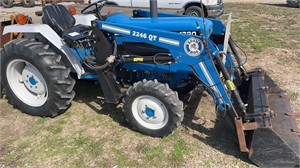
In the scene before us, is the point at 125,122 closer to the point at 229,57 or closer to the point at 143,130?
the point at 143,130

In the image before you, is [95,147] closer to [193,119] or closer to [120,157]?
[120,157]

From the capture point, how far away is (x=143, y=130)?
12.4 ft

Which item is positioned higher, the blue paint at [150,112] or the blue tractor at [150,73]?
the blue tractor at [150,73]

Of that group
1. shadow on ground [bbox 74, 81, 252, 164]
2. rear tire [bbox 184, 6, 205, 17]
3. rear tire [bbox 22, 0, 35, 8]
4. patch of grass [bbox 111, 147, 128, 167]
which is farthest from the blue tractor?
rear tire [bbox 22, 0, 35, 8]

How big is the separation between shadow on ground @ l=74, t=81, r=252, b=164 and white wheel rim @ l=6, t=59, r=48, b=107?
0.65 metres

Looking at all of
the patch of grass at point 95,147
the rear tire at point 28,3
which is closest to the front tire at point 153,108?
the patch of grass at point 95,147

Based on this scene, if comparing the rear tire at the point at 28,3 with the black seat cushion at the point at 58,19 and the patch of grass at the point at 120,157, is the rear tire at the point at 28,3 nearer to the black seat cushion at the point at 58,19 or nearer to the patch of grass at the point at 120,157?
the black seat cushion at the point at 58,19

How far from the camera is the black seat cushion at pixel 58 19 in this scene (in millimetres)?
4406

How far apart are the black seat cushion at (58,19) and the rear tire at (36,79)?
1.41 feet

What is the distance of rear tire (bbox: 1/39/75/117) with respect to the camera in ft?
12.9

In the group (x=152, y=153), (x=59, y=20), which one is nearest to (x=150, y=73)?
(x=152, y=153)

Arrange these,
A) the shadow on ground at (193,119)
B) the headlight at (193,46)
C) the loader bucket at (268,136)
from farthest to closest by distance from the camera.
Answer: the shadow on ground at (193,119), the headlight at (193,46), the loader bucket at (268,136)

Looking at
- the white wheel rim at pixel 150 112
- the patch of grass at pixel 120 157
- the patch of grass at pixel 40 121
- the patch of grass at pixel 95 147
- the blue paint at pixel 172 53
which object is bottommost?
the patch of grass at pixel 120 157

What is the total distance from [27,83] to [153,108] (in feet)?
6.45
